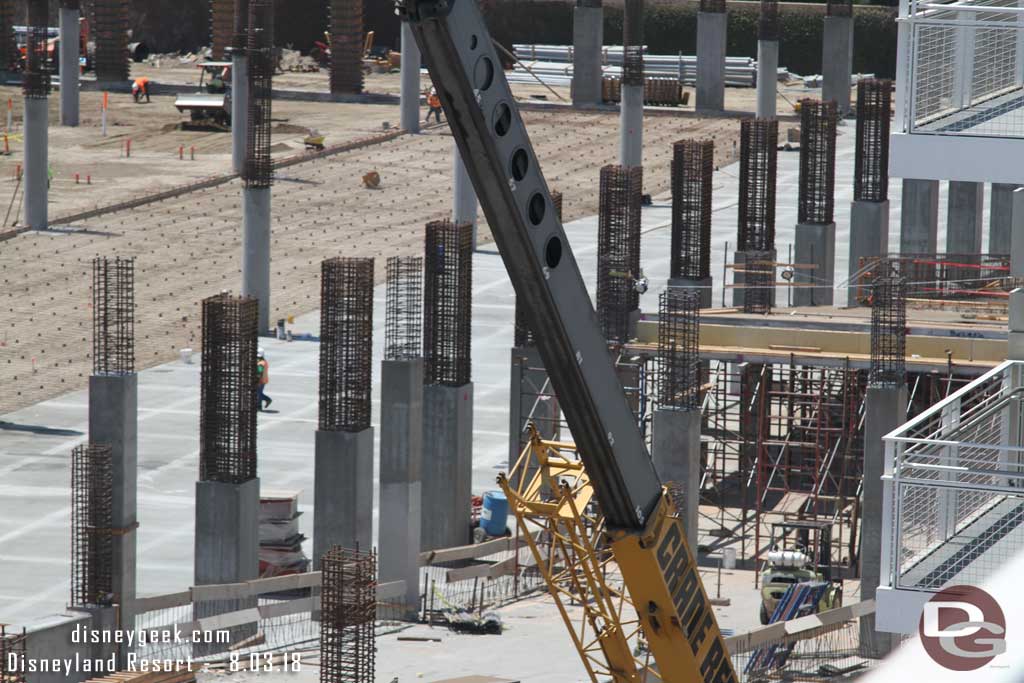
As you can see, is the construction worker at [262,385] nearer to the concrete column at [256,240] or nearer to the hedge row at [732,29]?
the concrete column at [256,240]

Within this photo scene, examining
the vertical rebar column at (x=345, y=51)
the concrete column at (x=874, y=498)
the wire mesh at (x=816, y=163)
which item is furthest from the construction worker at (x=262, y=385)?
the vertical rebar column at (x=345, y=51)

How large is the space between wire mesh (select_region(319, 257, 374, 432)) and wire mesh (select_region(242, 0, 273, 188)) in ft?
41.1

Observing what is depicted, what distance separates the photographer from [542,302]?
39.8ft

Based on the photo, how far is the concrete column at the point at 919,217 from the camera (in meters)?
41.2

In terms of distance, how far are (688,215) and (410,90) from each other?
26256mm

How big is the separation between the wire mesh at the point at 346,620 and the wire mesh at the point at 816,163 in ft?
73.2

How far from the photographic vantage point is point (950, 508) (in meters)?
12.2

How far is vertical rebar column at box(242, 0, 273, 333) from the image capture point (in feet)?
120

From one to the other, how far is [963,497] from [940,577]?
105 centimetres

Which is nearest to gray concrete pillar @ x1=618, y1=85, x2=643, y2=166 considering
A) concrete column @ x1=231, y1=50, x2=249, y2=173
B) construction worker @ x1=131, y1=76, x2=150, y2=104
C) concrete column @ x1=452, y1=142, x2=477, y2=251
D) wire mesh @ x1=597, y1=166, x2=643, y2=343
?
concrete column @ x1=452, y1=142, x2=477, y2=251

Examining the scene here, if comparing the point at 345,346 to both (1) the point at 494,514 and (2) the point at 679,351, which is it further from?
(2) the point at 679,351

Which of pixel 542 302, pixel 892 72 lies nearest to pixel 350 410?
pixel 542 302

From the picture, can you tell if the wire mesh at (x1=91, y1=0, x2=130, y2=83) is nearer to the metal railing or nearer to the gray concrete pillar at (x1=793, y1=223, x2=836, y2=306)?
the gray concrete pillar at (x1=793, y1=223, x2=836, y2=306)

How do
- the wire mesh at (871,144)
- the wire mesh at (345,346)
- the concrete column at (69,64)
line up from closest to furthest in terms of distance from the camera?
the wire mesh at (345,346), the wire mesh at (871,144), the concrete column at (69,64)
